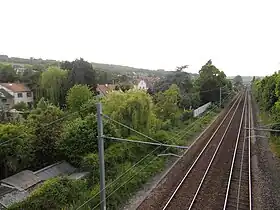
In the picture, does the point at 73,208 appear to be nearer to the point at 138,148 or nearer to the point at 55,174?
the point at 55,174

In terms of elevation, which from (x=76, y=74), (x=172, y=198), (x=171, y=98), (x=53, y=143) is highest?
(x=76, y=74)

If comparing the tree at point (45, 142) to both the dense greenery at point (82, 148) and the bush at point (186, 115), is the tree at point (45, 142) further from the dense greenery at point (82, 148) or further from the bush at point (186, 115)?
the bush at point (186, 115)

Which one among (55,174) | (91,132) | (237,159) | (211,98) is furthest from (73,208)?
(211,98)

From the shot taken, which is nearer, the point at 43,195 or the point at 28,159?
Answer: the point at 43,195

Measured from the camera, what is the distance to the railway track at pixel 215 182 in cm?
1187

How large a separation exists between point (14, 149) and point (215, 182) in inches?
443

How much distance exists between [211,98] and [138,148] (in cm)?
3297

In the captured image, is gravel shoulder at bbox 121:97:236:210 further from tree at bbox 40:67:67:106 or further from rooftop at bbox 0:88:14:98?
rooftop at bbox 0:88:14:98

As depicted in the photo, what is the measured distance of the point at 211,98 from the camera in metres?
48.5

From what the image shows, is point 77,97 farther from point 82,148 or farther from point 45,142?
point 82,148

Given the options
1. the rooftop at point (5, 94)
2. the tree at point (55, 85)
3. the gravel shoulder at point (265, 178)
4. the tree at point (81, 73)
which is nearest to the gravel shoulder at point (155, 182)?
the gravel shoulder at point (265, 178)

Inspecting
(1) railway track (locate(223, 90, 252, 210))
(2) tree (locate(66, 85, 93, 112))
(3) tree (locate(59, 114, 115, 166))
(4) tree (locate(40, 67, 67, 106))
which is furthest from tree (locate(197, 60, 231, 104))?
(3) tree (locate(59, 114, 115, 166))

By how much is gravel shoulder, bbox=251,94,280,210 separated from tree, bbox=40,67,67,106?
28.4 m

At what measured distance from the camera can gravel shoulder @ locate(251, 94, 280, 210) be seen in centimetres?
1197
